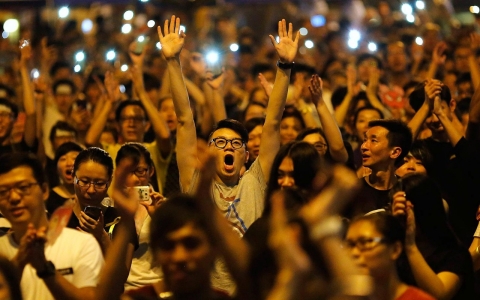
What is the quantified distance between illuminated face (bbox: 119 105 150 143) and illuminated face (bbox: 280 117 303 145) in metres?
1.17

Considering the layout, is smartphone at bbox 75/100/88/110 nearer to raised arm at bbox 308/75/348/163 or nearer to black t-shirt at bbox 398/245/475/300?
raised arm at bbox 308/75/348/163

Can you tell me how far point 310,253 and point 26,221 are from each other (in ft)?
4.89

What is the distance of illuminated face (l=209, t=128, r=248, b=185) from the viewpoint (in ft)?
17.7

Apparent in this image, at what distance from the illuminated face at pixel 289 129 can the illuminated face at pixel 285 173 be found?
6.92ft

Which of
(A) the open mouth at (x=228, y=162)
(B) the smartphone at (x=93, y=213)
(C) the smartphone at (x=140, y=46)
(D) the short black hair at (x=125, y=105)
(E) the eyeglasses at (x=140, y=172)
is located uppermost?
(C) the smartphone at (x=140, y=46)

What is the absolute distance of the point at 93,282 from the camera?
389 centimetres

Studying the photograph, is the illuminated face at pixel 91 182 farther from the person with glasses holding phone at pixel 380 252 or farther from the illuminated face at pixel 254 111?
the illuminated face at pixel 254 111

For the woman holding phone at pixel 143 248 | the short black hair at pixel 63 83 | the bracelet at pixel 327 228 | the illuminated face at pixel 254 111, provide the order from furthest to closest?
the short black hair at pixel 63 83 → the illuminated face at pixel 254 111 → the woman holding phone at pixel 143 248 → the bracelet at pixel 327 228

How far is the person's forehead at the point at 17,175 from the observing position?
13.7ft

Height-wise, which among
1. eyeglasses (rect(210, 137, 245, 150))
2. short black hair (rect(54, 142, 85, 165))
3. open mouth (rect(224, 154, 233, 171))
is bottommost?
open mouth (rect(224, 154, 233, 171))

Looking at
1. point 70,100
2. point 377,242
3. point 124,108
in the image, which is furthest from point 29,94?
point 377,242

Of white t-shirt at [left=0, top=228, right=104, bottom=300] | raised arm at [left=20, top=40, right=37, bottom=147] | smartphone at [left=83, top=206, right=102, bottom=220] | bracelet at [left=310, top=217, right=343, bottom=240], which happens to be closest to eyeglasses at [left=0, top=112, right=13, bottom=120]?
raised arm at [left=20, top=40, right=37, bottom=147]

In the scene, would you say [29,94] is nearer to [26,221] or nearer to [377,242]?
[26,221]

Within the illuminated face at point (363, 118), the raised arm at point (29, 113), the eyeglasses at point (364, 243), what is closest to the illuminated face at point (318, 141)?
the illuminated face at point (363, 118)
